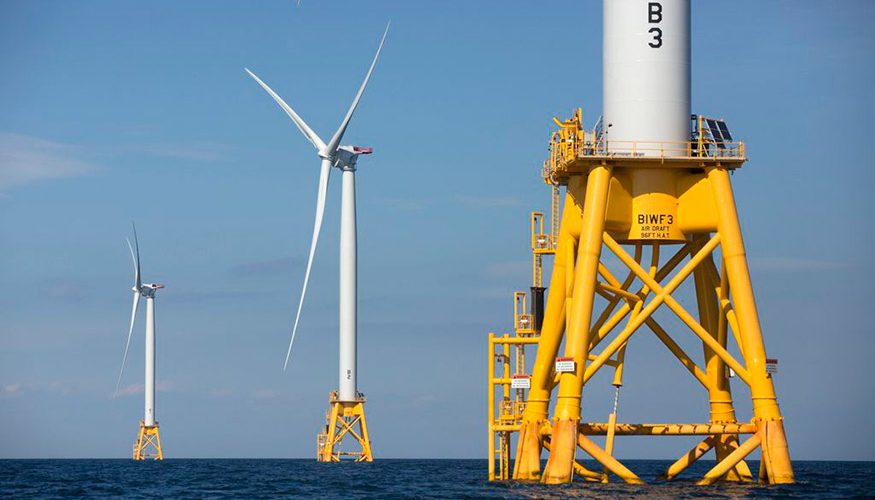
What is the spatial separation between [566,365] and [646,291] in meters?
8.86

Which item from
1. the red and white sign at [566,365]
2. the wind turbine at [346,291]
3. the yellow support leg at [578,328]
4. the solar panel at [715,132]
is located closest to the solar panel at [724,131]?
the solar panel at [715,132]

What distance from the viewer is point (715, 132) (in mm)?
65438

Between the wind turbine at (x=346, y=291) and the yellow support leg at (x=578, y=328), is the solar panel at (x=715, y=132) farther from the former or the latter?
the wind turbine at (x=346, y=291)

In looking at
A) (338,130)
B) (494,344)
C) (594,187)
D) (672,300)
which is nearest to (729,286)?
(672,300)

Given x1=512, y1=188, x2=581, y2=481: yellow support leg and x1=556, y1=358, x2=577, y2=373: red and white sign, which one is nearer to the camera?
x1=556, y1=358, x2=577, y2=373: red and white sign

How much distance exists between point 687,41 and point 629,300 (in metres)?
11.7

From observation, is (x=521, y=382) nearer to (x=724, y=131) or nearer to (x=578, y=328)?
(x=578, y=328)

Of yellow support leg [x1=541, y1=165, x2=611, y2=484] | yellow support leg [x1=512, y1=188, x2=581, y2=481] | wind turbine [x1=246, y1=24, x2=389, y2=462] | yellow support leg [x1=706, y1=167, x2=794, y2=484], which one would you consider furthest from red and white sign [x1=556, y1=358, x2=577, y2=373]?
wind turbine [x1=246, y1=24, x2=389, y2=462]

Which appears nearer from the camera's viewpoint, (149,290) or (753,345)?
(753,345)

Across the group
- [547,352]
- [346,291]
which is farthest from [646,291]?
[346,291]

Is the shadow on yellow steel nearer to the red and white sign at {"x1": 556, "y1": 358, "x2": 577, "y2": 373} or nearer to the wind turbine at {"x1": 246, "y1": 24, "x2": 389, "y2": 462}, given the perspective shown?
the red and white sign at {"x1": 556, "y1": 358, "x2": 577, "y2": 373}

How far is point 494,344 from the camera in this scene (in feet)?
246

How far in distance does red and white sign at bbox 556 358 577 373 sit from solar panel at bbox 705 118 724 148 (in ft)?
37.7

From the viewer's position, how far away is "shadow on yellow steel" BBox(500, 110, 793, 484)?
61719 mm
